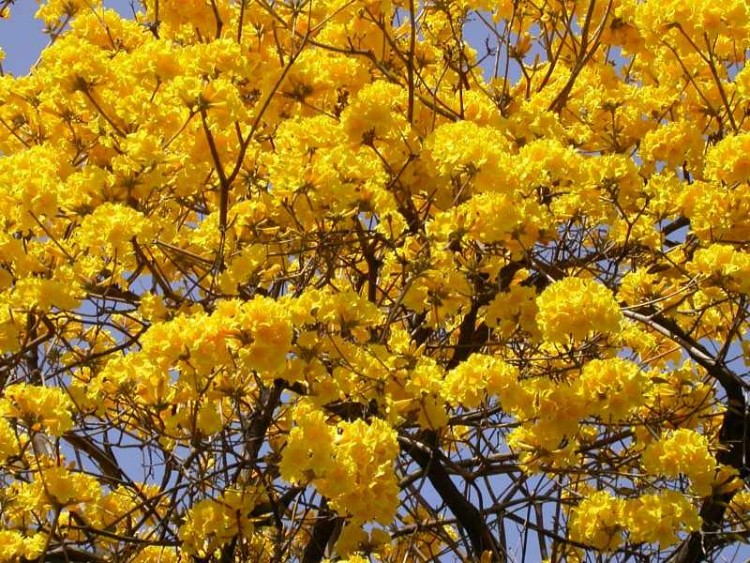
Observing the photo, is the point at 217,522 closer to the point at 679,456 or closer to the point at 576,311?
the point at 576,311

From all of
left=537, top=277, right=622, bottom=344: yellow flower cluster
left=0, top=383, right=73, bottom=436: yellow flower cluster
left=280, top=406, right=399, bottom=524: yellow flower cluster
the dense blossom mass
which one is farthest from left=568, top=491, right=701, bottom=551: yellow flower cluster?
left=0, top=383, right=73, bottom=436: yellow flower cluster

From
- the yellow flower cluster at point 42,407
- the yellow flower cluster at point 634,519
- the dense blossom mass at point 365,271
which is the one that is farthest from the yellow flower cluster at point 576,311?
the yellow flower cluster at point 42,407

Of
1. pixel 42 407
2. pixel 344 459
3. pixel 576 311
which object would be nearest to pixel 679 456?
pixel 576 311

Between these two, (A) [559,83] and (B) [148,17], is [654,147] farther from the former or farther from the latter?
(B) [148,17]

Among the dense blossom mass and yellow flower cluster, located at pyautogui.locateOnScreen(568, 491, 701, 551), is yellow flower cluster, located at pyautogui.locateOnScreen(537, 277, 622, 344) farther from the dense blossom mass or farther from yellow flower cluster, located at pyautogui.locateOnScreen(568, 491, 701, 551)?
yellow flower cluster, located at pyautogui.locateOnScreen(568, 491, 701, 551)

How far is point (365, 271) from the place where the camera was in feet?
18.0

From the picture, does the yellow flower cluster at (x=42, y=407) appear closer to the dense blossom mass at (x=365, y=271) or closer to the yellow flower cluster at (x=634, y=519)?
the dense blossom mass at (x=365, y=271)

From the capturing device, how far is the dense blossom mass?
3.74 meters

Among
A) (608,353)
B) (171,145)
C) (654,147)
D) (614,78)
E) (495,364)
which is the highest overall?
(614,78)

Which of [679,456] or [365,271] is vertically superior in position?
[365,271]

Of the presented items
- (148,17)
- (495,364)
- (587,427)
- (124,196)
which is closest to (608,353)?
(495,364)

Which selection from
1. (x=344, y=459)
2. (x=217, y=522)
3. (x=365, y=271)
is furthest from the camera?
(x=365, y=271)

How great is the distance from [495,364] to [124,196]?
142 cm

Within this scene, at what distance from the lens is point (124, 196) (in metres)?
4.08
